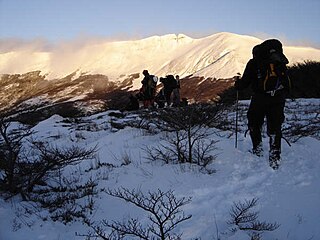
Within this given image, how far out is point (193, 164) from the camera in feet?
17.0

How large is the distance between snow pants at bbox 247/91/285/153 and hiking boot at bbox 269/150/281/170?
0.17ft

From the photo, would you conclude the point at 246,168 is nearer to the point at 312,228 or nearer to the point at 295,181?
the point at 295,181

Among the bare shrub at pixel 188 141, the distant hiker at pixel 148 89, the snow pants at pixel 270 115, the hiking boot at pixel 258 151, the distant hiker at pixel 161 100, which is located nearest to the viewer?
the bare shrub at pixel 188 141

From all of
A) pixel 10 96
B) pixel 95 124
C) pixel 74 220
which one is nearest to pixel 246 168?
pixel 74 220

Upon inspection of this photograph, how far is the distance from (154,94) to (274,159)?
35.7 ft

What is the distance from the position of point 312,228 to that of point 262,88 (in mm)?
2494

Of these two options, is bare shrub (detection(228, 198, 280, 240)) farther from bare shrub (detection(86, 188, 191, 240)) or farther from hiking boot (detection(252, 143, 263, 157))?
hiking boot (detection(252, 143, 263, 157))

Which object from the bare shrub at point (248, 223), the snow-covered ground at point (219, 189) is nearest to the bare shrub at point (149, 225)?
the snow-covered ground at point (219, 189)

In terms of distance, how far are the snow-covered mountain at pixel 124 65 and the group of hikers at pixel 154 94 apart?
4170cm

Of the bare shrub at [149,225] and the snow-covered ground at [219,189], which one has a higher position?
the bare shrub at [149,225]

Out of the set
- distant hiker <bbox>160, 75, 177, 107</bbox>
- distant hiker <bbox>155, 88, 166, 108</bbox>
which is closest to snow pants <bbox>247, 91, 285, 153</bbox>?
distant hiker <bbox>155, 88, 166, 108</bbox>

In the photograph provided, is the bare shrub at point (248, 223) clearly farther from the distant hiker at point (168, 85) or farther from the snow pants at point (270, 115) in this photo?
the distant hiker at point (168, 85)

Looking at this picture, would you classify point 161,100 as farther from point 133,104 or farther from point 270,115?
point 270,115

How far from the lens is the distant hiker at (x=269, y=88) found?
543 centimetres
